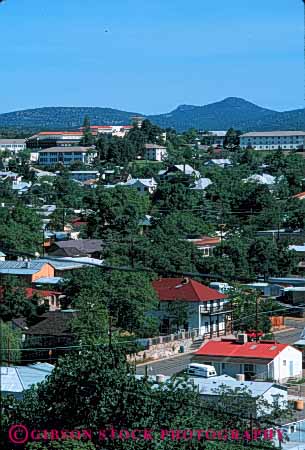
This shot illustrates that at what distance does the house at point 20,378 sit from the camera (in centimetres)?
294

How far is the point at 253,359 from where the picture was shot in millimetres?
3885

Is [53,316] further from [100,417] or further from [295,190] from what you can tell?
[295,190]

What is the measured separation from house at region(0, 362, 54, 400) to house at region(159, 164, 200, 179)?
8.37 m

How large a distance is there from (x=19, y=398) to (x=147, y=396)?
584mm

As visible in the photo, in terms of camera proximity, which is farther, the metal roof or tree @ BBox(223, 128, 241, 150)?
tree @ BBox(223, 128, 241, 150)

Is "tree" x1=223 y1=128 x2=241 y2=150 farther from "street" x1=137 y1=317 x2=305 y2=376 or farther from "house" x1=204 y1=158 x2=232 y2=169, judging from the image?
"street" x1=137 y1=317 x2=305 y2=376

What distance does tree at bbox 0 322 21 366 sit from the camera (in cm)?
389

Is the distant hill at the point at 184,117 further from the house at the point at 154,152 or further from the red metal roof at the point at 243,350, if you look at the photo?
the red metal roof at the point at 243,350

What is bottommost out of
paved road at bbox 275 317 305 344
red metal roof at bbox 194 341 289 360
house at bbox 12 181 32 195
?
paved road at bbox 275 317 305 344

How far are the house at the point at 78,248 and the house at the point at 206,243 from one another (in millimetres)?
704

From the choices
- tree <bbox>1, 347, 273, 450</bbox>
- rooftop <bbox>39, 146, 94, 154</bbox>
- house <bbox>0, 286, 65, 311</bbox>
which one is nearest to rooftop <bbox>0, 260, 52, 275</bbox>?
house <bbox>0, 286, 65, 311</bbox>

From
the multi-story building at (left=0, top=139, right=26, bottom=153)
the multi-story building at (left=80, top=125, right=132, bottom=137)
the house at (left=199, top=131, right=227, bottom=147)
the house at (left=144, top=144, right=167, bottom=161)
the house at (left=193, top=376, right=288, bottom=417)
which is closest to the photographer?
the house at (left=193, top=376, right=288, bottom=417)

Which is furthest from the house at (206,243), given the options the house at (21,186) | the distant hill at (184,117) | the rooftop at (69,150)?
the distant hill at (184,117)

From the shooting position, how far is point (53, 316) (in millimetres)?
4859
